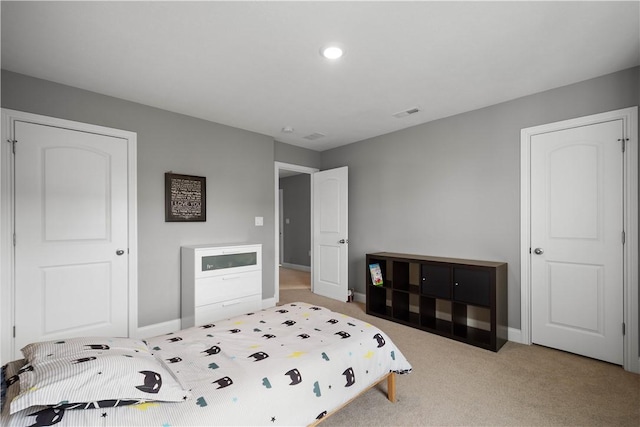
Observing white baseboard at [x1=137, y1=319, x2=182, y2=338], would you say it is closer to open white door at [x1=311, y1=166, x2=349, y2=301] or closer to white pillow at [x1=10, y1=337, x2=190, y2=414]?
white pillow at [x1=10, y1=337, x2=190, y2=414]

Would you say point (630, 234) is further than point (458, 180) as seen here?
No

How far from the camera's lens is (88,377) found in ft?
3.83

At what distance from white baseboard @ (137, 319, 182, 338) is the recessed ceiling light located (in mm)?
3138

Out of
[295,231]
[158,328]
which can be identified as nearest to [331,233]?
[158,328]

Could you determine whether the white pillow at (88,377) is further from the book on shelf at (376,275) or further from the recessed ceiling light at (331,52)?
the book on shelf at (376,275)

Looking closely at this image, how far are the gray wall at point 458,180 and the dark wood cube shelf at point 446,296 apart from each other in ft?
0.79

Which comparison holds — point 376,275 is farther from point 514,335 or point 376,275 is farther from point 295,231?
point 295,231

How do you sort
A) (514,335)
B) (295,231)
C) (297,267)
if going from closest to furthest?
(514,335), (297,267), (295,231)

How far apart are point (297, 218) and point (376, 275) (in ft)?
13.6

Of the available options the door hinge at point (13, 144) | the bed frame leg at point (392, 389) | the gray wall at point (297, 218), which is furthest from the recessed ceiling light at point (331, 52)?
the gray wall at point (297, 218)

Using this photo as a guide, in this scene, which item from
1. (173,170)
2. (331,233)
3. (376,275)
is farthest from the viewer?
(331,233)

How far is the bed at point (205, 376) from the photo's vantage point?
1.12m

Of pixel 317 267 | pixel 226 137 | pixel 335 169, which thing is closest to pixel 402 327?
pixel 317 267

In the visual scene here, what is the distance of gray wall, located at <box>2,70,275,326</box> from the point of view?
280cm
